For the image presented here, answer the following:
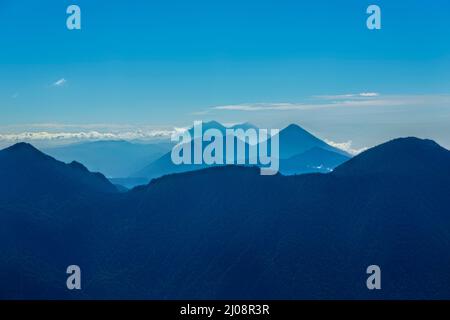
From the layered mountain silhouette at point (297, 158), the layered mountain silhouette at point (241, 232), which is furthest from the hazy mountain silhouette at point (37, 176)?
the layered mountain silhouette at point (297, 158)

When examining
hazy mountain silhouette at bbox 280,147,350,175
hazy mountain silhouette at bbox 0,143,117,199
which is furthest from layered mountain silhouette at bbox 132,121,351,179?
hazy mountain silhouette at bbox 0,143,117,199

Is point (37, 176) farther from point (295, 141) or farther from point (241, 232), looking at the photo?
point (295, 141)

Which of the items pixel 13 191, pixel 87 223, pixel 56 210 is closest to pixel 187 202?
pixel 87 223

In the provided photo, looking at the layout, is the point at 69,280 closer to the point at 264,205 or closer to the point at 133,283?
the point at 133,283

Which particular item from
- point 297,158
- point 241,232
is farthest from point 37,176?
point 297,158

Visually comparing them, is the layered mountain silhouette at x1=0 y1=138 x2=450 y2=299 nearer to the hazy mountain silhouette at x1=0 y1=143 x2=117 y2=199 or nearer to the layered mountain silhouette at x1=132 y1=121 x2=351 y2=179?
the hazy mountain silhouette at x1=0 y1=143 x2=117 y2=199

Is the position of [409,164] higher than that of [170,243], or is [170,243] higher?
[409,164]
